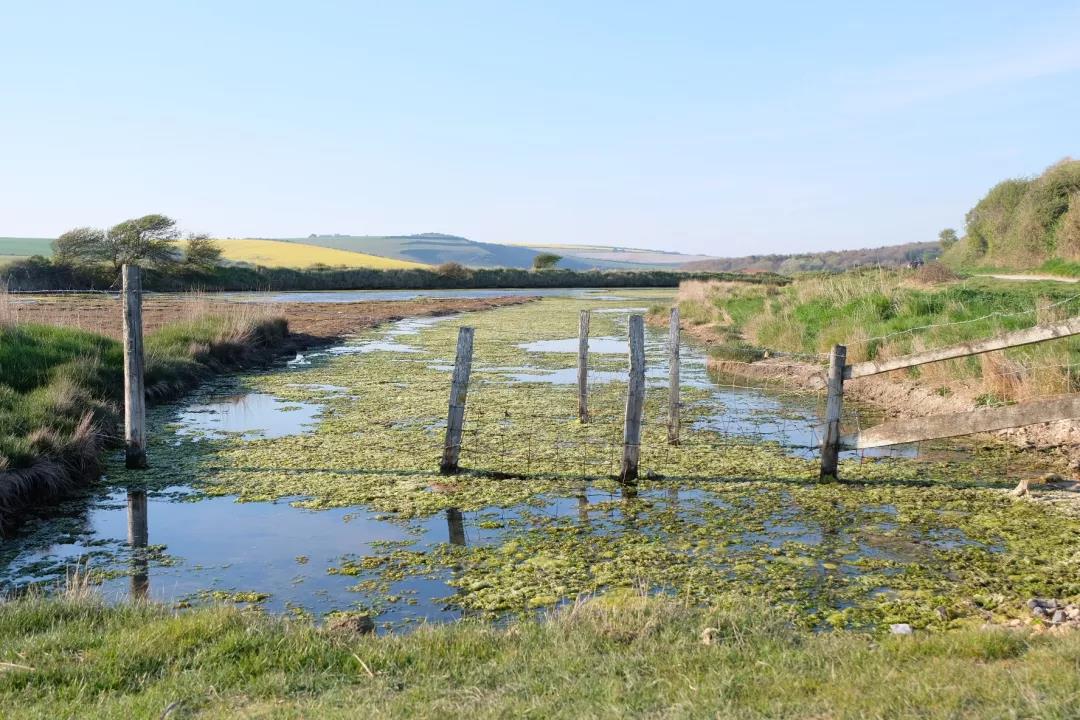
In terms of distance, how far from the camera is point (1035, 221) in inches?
1248

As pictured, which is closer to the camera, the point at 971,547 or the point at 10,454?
the point at 971,547

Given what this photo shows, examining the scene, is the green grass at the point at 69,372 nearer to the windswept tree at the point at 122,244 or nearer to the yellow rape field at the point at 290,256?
the windswept tree at the point at 122,244

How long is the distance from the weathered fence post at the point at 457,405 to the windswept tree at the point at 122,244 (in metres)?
38.9

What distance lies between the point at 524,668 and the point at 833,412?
5.20 m

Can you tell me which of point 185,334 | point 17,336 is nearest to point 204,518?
point 17,336

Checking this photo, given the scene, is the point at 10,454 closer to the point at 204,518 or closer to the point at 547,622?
the point at 204,518

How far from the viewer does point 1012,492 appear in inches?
307

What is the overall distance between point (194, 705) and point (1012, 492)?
6.95 m

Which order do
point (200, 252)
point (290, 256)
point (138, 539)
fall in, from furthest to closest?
point (290, 256) < point (200, 252) < point (138, 539)

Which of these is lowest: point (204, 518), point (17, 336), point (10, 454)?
point (204, 518)

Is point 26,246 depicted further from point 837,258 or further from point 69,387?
point 69,387

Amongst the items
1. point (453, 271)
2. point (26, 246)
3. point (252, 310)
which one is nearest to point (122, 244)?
point (453, 271)

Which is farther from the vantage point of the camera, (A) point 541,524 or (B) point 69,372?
(B) point 69,372

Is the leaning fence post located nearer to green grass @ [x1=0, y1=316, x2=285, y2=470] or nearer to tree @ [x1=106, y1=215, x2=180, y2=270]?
green grass @ [x1=0, y1=316, x2=285, y2=470]
